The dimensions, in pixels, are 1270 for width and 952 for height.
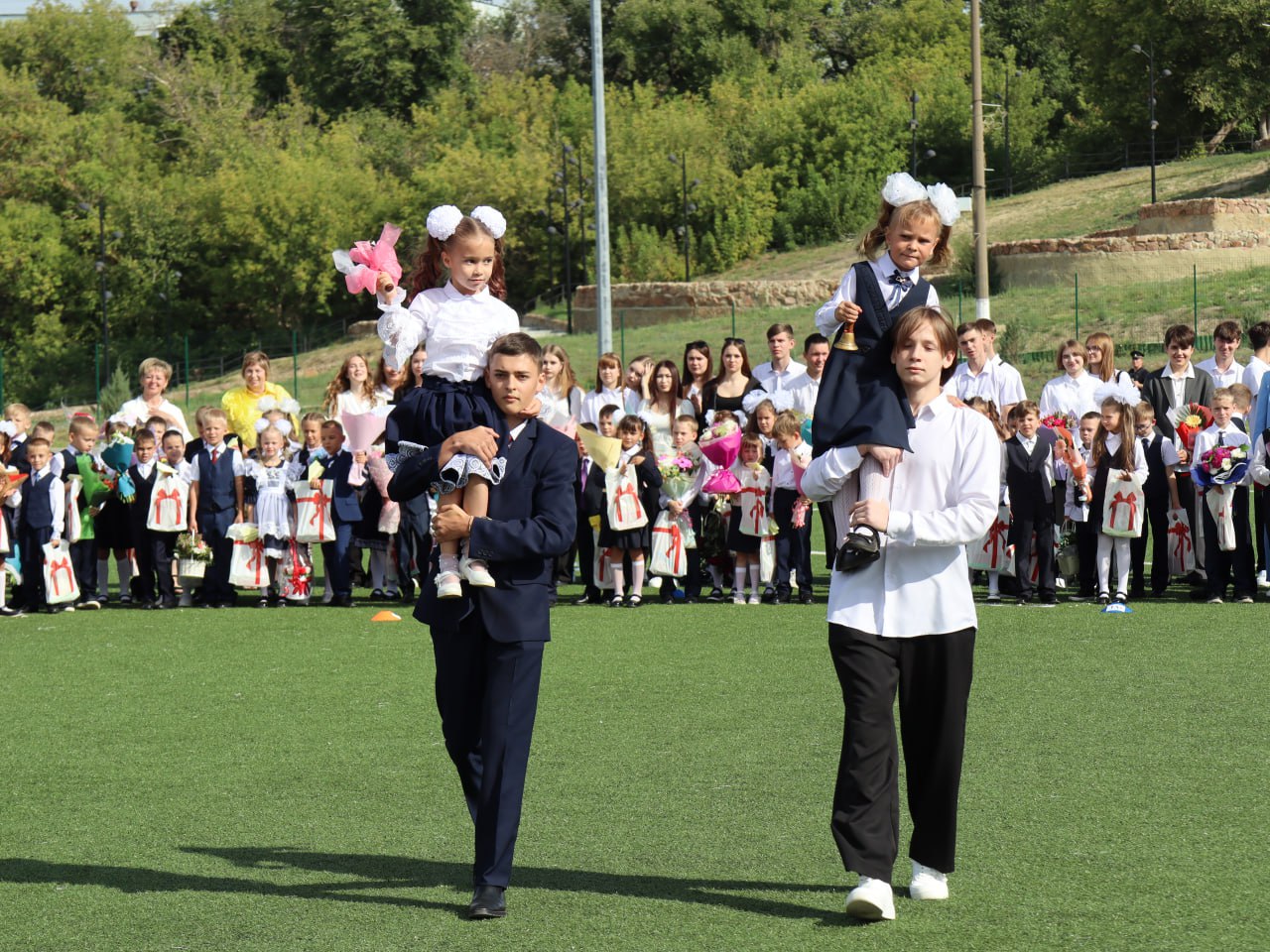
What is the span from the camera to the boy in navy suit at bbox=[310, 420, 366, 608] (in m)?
14.0

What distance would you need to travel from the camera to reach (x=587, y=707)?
8836mm

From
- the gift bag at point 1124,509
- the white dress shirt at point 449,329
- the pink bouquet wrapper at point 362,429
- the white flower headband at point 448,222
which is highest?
the white flower headband at point 448,222

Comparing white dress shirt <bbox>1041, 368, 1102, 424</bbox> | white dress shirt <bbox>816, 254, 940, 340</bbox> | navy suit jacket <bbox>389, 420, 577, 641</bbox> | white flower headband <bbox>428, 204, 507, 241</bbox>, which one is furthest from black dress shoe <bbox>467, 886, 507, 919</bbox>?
white dress shirt <bbox>1041, 368, 1102, 424</bbox>

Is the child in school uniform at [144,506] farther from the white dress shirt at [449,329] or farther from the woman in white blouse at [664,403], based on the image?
the white dress shirt at [449,329]

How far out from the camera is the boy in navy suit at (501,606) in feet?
17.8

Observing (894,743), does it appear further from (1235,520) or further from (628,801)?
(1235,520)

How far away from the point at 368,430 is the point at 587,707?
1848 millimetres

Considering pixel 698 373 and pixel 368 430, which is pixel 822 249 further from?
pixel 368 430

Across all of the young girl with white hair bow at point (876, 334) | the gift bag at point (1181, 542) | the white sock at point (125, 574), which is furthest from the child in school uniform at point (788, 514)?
the young girl with white hair bow at point (876, 334)

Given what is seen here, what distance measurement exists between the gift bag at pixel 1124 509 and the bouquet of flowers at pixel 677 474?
10.4ft

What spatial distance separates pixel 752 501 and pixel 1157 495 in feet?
10.3

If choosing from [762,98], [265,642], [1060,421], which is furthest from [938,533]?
[762,98]

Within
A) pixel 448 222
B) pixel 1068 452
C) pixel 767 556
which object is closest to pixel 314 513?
pixel 767 556

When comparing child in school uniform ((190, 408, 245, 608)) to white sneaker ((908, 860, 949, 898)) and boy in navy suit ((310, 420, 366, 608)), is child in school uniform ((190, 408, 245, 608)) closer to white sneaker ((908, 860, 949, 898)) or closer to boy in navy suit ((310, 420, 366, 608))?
boy in navy suit ((310, 420, 366, 608))
